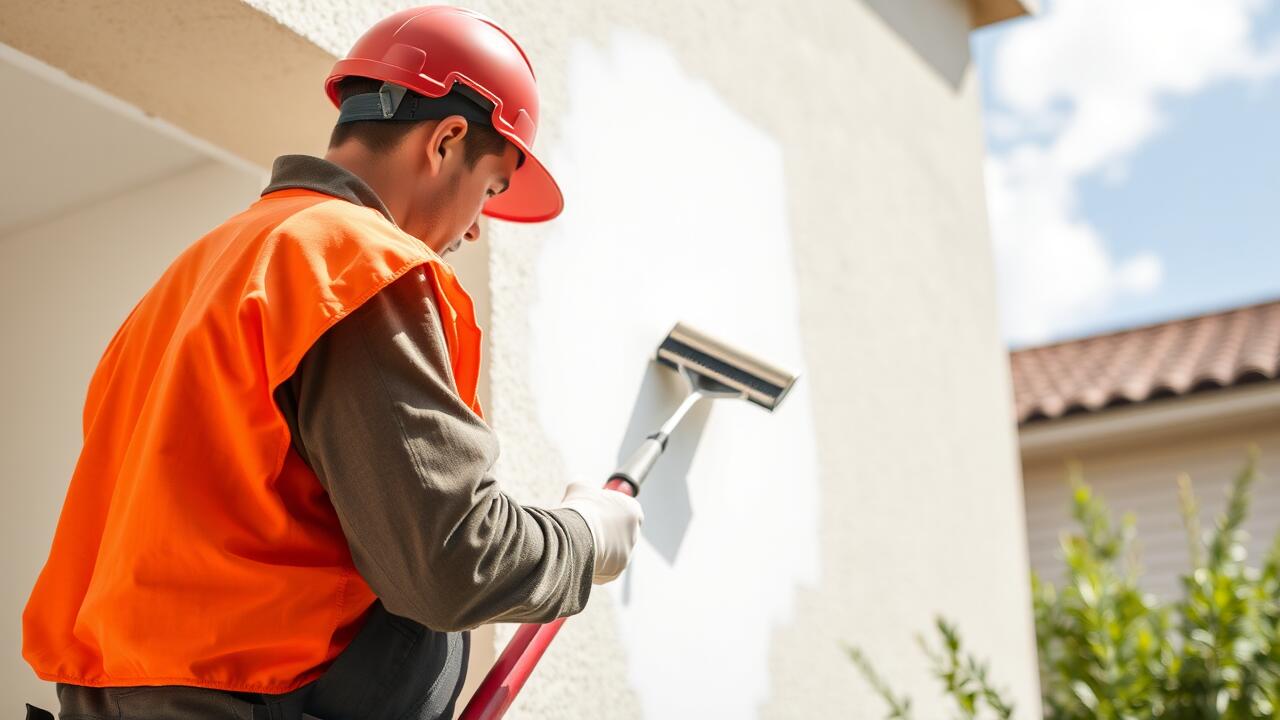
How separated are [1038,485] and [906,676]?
17.2 feet

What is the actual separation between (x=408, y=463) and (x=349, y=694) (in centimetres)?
32

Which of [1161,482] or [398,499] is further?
[1161,482]

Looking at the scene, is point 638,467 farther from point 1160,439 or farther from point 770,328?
point 1160,439

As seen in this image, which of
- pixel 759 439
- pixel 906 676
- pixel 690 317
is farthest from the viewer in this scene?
pixel 906 676

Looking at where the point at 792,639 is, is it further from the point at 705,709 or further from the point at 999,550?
the point at 999,550

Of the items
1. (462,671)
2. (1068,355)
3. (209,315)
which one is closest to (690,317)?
(462,671)

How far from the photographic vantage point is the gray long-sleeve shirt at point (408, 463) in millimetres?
1175

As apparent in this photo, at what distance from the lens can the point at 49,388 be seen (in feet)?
8.61

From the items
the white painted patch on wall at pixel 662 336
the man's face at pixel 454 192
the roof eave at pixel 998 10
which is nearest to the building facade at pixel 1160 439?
the roof eave at pixel 998 10

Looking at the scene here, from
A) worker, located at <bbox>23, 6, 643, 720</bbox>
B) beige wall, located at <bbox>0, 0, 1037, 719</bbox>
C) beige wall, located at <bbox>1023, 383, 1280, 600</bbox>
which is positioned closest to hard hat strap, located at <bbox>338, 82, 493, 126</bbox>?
worker, located at <bbox>23, 6, 643, 720</bbox>

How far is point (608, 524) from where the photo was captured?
1.54 m

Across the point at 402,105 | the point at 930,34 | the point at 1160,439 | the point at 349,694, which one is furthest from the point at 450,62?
the point at 1160,439

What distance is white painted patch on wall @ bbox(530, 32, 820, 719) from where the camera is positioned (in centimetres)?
243

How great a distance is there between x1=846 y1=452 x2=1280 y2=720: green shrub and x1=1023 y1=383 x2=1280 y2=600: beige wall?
3.72m
